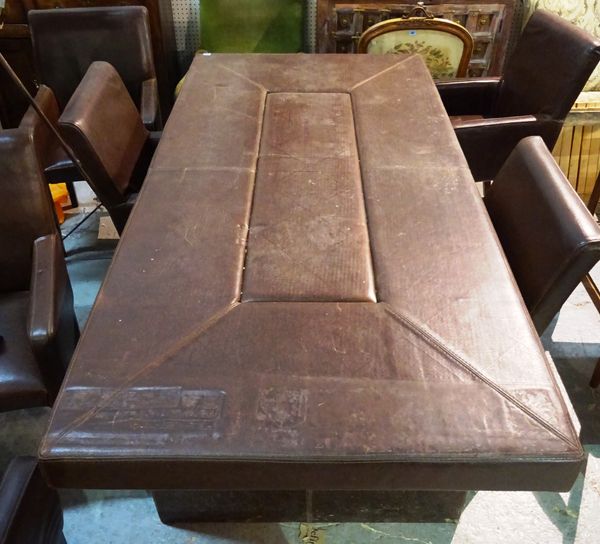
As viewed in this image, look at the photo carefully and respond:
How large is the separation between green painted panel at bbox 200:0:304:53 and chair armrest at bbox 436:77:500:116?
3.62 feet

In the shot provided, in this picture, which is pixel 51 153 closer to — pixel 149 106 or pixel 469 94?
pixel 149 106

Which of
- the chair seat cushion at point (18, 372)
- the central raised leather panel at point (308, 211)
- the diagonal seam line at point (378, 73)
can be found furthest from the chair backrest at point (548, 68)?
the chair seat cushion at point (18, 372)

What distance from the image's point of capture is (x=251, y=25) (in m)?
3.22

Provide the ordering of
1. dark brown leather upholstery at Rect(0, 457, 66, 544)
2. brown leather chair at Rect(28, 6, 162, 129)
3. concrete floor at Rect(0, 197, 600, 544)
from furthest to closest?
brown leather chair at Rect(28, 6, 162, 129) < concrete floor at Rect(0, 197, 600, 544) < dark brown leather upholstery at Rect(0, 457, 66, 544)

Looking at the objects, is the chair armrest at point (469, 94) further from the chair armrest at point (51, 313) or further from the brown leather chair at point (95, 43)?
the chair armrest at point (51, 313)

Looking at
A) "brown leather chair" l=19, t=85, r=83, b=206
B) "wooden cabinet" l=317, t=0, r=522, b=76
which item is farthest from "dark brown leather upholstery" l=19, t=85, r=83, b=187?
"wooden cabinet" l=317, t=0, r=522, b=76

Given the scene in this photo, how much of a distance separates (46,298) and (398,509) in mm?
1103

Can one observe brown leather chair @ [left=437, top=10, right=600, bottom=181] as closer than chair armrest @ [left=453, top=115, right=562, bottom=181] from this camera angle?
Yes

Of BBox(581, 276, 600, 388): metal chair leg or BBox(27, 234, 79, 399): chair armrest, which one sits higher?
BBox(27, 234, 79, 399): chair armrest

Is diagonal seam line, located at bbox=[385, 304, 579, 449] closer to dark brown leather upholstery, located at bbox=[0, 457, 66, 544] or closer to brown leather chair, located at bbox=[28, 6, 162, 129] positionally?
dark brown leather upholstery, located at bbox=[0, 457, 66, 544]

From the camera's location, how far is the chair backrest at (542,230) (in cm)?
128

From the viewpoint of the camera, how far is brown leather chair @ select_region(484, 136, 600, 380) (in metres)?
1.28

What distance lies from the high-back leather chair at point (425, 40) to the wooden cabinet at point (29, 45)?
111 cm

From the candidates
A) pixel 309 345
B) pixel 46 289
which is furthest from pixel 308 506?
pixel 46 289
